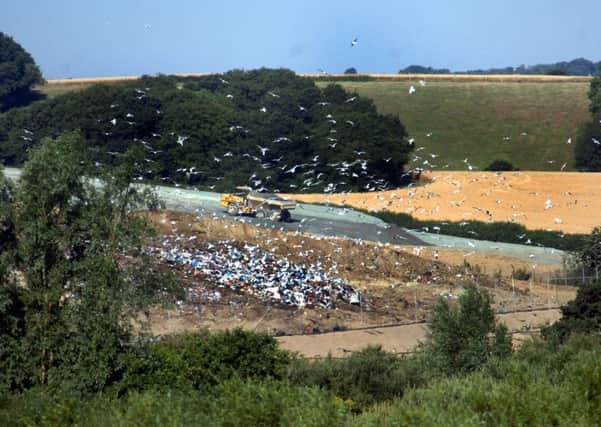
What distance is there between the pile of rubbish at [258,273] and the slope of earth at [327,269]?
25 centimetres

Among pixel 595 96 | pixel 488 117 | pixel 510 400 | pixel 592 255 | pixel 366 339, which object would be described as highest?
pixel 595 96

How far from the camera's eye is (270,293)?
126ft

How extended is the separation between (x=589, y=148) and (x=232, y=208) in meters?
36.3

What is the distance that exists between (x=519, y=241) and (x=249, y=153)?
2668cm

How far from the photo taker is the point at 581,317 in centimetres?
3269

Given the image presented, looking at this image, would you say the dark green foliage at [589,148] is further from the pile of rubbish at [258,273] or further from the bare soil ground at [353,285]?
the pile of rubbish at [258,273]

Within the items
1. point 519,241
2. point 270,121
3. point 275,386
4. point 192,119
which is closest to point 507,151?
point 270,121

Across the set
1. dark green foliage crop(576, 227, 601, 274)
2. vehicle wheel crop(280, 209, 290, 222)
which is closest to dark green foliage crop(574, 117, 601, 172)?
dark green foliage crop(576, 227, 601, 274)

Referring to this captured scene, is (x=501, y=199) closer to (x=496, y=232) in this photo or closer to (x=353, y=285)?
(x=496, y=232)

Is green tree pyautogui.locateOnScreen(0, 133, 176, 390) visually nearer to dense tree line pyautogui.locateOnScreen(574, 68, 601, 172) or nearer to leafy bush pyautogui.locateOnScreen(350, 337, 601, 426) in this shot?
leafy bush pyautogui.locateOnScreen(350, 337, 601, 426)

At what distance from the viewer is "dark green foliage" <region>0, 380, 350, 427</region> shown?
55.7 feet

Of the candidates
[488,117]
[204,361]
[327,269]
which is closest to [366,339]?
[204,361]

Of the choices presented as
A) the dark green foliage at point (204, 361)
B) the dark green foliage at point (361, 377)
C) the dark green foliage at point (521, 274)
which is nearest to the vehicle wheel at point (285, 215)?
the dark green foliage at point (521, 274)

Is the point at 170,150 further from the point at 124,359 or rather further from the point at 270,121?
the point at 124,359
